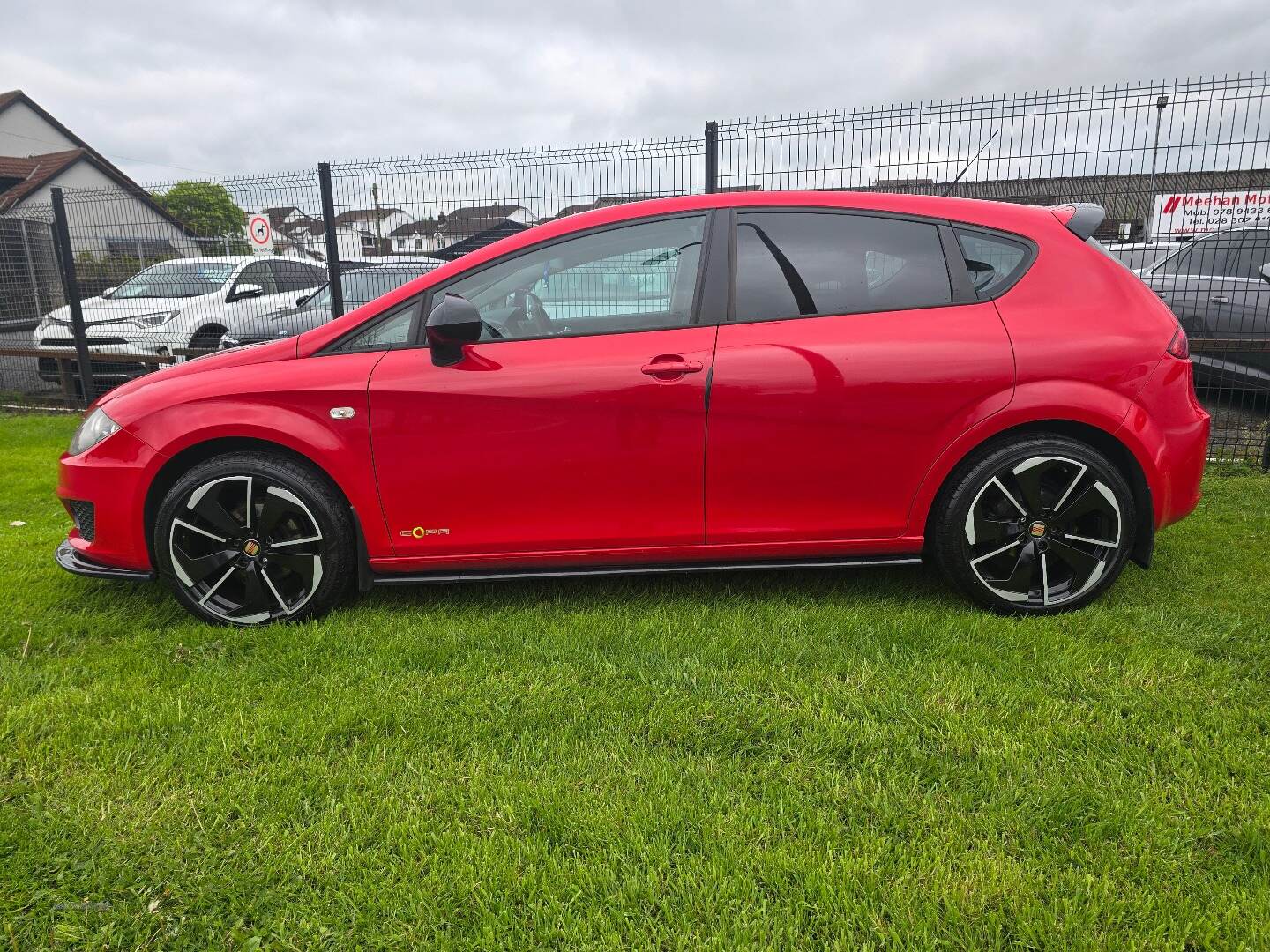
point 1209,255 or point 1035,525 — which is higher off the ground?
point 1209,255

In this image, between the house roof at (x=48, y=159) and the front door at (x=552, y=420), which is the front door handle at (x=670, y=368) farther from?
the house roof at (x=48, y=159)

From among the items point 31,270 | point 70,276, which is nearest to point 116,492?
point 70,276

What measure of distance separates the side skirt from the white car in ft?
17.6

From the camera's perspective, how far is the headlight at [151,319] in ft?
27.3

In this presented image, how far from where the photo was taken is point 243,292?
800cm

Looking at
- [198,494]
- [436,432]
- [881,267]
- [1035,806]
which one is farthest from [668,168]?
[1035,806]

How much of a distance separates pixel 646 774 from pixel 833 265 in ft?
6.38

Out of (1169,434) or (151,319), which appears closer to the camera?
(1169,434)

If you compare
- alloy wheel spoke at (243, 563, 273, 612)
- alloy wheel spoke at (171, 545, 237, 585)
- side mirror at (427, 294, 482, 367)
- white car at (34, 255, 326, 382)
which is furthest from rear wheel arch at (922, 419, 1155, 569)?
white car at (34, 255, 326, 382)

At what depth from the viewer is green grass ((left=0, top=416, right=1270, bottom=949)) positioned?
1.70 metres

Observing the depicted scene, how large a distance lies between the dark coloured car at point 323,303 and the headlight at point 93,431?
11.9ft

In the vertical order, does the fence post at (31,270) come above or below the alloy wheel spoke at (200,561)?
above

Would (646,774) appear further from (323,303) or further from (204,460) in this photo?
(323,303)

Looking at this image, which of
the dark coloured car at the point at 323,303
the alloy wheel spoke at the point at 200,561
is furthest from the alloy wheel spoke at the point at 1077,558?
the dark coloured car at the point at 323,303
